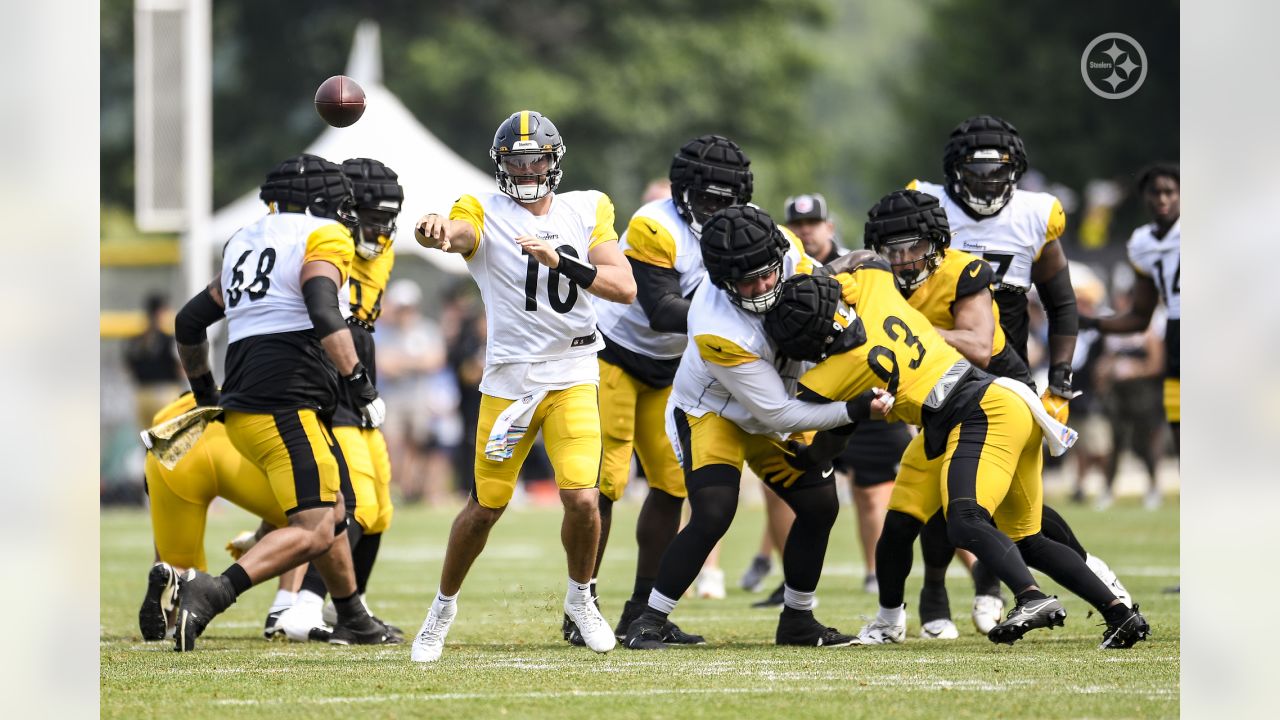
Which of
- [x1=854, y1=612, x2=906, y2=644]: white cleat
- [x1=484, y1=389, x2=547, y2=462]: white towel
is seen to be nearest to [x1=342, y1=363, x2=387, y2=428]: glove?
[x1=484, y1=389, x2=547, y2=462]: white towel

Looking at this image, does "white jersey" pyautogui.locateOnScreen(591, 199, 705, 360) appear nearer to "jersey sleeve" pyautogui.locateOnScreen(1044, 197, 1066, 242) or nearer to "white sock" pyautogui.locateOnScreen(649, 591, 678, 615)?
"white sock" pyautogui.locateOnScreen(649, 591, 678, 615)

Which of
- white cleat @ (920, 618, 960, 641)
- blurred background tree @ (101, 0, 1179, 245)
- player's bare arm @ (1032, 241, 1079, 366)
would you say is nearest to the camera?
white cleat @ (920, 618, 960, 641)

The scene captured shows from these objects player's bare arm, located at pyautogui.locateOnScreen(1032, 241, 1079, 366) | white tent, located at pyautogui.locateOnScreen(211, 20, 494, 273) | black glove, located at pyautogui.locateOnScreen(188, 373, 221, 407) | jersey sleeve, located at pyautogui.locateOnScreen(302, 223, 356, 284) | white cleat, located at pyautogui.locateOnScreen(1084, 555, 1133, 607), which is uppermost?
white tent, located at pyautogui.locateOnScreen(211, 20, 494, 273)

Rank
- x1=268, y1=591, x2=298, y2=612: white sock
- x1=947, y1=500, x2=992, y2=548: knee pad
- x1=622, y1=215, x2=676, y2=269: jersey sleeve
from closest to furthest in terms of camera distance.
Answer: x1=947, y1=500, x2=992, y2=548: knee pad < x1=622, y1=215, x2=676, y2=269: jersey sleeve < x1=268, y1=591, x2=298, y2=612: white sock

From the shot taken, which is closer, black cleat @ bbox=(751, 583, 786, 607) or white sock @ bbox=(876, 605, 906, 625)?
white sock @ bbox=(876, 605, 906, 625)

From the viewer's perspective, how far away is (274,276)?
7086mm

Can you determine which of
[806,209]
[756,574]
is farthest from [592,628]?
[756,574]

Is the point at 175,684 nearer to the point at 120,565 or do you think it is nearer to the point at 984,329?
the point at 984,329

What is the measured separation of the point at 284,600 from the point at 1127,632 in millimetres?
3752

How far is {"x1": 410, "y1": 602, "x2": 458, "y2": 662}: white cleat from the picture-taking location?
644 cm

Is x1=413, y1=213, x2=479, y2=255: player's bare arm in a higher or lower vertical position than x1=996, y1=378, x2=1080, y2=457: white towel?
higher

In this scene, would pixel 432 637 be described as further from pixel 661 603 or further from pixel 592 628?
pixel 661 603

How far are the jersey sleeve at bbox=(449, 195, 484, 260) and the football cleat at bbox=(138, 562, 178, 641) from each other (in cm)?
184
